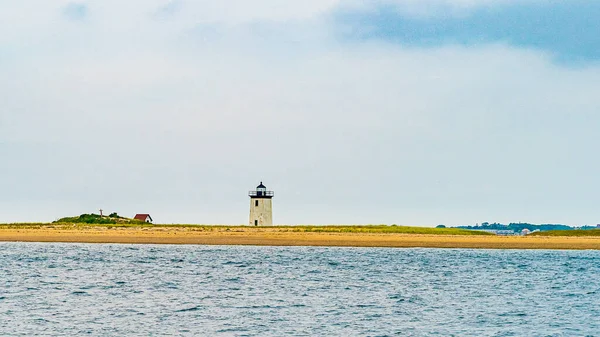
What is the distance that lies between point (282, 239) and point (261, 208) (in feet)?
69.9

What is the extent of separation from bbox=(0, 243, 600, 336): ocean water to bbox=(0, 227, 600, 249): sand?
1145 cm

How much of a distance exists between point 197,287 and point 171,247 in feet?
110

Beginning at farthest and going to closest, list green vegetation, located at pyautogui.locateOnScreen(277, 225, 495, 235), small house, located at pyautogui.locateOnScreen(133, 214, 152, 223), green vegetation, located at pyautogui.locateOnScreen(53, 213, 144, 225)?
small house, located at pyautogui.locateOnScreen(133, 214, 152, 223) → green vegetation, located at pyautogui.locateOnScreen(53, 213, 144, 225) → green vegetation, located at pyautogui.locateOnScreen(277, 225, 495, 235)

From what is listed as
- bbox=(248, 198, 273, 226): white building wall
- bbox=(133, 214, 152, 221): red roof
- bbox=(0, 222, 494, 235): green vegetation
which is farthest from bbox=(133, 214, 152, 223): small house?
bbox=(248, 198, 273, 226): white building wall

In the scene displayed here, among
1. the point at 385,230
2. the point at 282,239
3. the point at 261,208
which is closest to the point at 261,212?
the point at 261,208

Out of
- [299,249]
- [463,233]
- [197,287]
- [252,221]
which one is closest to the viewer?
[197,287]

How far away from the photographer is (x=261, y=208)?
9494cm

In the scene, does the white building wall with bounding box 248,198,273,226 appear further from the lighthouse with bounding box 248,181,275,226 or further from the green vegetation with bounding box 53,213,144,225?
the green vegetation with bounding box 53,213,144,225

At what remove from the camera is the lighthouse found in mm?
94938

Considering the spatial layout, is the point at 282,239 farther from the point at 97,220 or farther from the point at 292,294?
the point at 292,294

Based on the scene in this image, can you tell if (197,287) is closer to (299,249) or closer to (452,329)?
(452,329)

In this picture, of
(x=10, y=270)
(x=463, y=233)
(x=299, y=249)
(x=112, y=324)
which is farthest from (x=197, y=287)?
(x=463, y=233)

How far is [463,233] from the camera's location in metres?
87.4

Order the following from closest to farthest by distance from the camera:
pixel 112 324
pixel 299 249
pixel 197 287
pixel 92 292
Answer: pixel 112 324
pixel 92 292
pixel 197 287
pixel 299 249
